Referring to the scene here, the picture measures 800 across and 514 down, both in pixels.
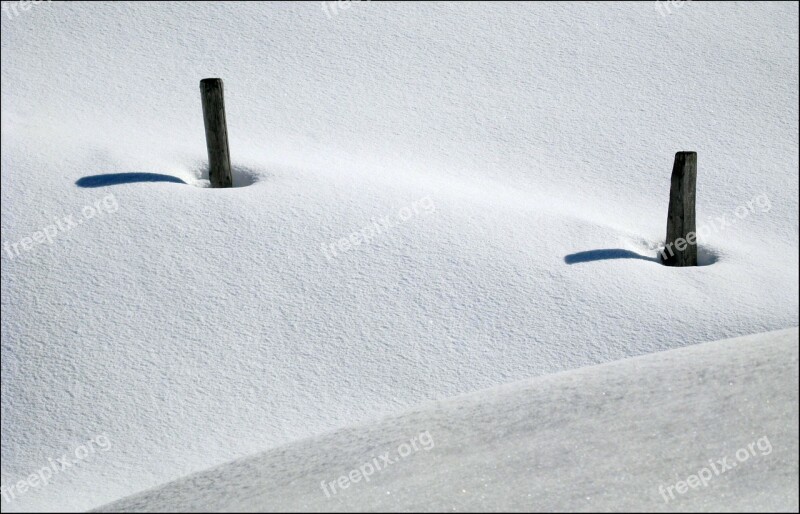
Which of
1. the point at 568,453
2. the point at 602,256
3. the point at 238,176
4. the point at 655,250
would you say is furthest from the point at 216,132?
the point at 568,453

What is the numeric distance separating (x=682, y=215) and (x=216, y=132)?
12.1 ft

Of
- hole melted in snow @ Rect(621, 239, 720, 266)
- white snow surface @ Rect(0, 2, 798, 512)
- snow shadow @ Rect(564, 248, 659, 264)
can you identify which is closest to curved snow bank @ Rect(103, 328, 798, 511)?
white snow surface @ Rect(0, 2, 798, 512)

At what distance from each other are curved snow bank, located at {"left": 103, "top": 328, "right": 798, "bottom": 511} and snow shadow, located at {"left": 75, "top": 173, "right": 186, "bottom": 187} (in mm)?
3313

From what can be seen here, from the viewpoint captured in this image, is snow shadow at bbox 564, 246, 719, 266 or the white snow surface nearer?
the white snow surface

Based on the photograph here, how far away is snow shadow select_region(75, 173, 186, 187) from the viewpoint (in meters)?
6.17

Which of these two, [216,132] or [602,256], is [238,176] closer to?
[216,132]

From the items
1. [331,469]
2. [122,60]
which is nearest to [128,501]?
[331,469]

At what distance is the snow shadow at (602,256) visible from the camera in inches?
233

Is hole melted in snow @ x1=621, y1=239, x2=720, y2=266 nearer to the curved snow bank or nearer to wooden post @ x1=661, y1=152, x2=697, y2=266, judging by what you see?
wooden post @ x1=661, y1=152, x2=697, y2=266

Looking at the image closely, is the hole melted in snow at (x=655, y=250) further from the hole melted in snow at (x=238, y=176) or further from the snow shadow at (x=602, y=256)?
the hole melted in snow at (x=238, y=176)

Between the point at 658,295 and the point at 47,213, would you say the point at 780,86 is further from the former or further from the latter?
the point at 47,213

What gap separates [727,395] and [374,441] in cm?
159

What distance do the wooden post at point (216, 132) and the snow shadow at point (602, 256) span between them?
112 inches

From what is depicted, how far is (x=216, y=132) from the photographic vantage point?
6.27m
